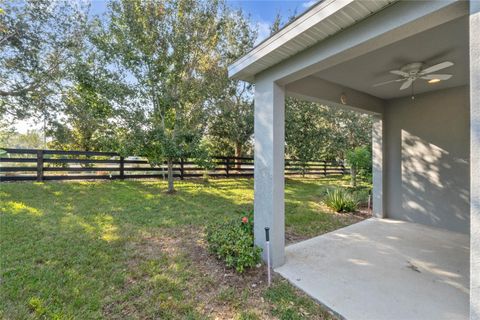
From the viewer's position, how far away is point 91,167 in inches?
308

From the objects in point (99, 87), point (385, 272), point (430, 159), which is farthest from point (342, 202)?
point (99, 87)

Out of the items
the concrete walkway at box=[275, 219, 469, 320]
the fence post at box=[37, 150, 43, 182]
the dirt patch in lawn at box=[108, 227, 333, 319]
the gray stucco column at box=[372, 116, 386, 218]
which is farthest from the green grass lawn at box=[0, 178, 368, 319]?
the fence post at box=[37, 150, 43, 182]

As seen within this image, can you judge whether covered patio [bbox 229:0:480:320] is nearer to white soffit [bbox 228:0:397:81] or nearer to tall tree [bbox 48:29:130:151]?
white soffit [bbox 228:0:397:81]

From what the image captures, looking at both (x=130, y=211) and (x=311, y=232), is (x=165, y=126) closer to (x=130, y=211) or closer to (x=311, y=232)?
(x=130, y=211)

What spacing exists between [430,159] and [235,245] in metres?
4.38

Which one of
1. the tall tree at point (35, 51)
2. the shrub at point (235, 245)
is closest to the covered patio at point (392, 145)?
the shrub at point (235, 245)

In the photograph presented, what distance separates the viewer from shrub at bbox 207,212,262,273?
260 centimetres

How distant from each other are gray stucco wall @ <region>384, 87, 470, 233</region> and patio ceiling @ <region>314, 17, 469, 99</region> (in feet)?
1.70

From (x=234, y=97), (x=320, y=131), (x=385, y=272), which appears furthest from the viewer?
(x=320, y=131)

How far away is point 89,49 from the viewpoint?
655 centimetres

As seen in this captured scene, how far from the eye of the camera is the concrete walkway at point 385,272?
202 cm

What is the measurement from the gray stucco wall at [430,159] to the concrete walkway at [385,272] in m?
0.53

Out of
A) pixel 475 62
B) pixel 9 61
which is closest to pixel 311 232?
pixel 475 62

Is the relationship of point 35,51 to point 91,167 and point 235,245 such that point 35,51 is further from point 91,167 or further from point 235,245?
point 235,245
